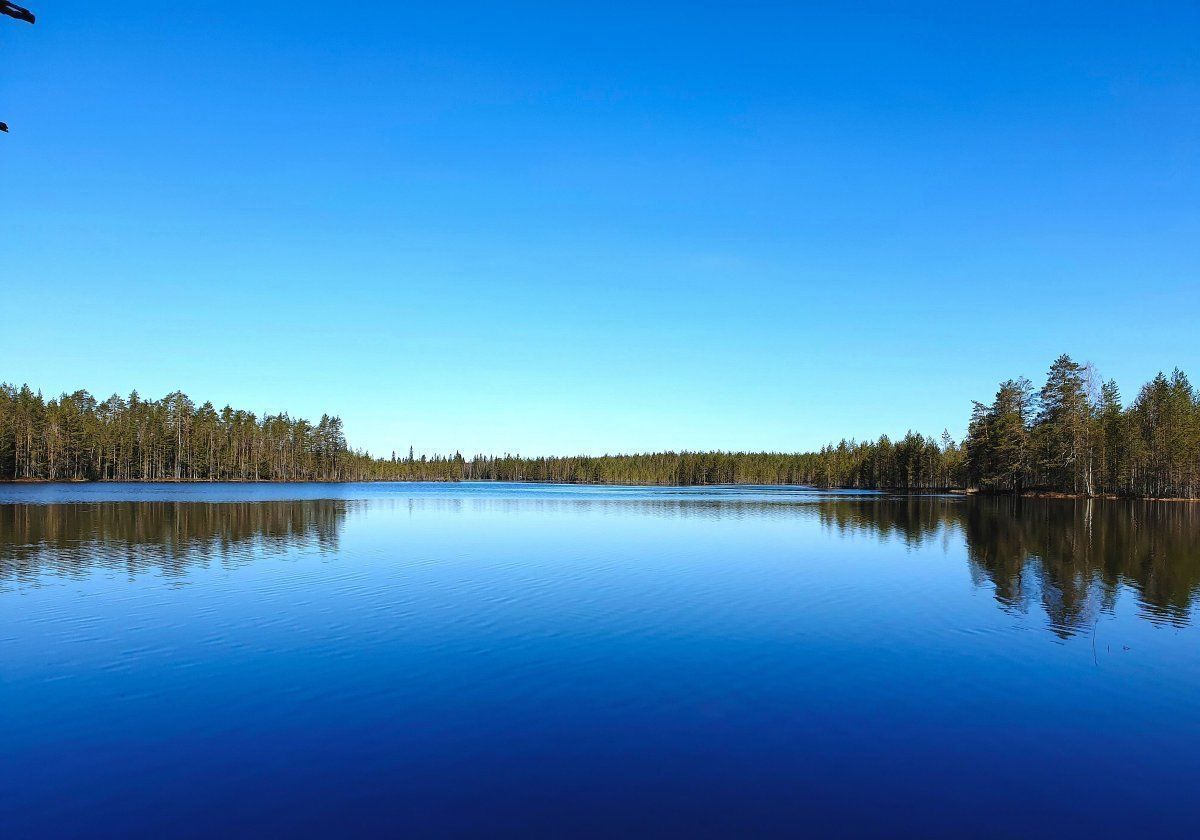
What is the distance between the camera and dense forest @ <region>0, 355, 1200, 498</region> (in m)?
97.1

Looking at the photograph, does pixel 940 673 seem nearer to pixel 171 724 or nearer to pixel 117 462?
pixel 171 724

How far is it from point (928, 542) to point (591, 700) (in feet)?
118

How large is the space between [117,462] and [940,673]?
171132 mm

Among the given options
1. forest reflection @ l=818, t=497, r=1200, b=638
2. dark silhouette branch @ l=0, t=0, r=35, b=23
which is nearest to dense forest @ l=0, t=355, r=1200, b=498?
forest reflection @ l=818, t=497, r=1200, b=638

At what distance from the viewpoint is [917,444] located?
16225 cm

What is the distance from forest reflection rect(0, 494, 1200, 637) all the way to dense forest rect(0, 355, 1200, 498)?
35027 mm

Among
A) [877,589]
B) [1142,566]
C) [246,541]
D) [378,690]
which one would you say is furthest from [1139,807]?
[246,541]

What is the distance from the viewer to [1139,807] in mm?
9672

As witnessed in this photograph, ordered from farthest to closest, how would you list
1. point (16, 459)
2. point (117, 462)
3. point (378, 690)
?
1. point (117, 462)
2. point (16, 459)
3. point (378, 690)

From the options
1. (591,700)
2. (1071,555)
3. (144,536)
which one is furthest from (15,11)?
(1071,555)

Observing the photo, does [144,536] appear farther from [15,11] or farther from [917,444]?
[917,444]

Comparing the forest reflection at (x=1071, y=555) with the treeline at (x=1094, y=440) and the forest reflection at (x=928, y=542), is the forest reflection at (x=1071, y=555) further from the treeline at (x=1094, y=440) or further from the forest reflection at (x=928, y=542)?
the treeline at (x=1094, y=440)

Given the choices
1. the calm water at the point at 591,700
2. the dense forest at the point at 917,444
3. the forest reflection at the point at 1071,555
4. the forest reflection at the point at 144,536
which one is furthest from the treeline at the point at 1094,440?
Answer: the forest reflection at the point at 144,536

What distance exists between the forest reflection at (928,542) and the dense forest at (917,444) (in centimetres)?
3503
